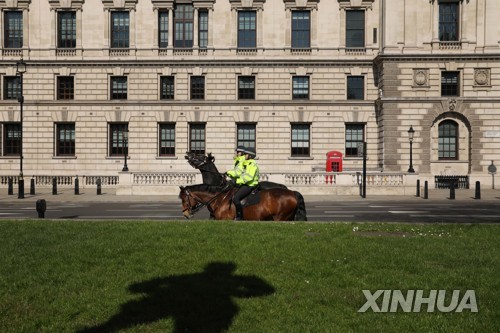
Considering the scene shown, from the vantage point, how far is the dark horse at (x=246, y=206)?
11.6 m

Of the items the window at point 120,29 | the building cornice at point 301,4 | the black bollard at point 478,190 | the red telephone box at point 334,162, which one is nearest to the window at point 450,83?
the red telephone box at point 334,162

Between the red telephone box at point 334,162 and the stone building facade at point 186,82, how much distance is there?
2.33 meters

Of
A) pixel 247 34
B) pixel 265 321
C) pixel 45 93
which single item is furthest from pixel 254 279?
pixel 45 93

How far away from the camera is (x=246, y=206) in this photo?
11617mm

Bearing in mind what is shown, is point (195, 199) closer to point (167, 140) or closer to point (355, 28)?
point (167, 140)

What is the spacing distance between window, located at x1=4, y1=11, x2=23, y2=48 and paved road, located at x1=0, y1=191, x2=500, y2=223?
1688cm

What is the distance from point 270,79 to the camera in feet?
117

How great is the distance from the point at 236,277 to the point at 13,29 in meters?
37.8

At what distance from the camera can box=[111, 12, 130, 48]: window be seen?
36.1m

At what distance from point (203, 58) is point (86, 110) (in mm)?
10652

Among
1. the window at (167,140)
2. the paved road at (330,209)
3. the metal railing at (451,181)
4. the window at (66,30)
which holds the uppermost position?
the window at (66,30)

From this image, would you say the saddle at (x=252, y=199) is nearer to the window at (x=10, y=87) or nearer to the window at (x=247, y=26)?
the window at (x=247, y=26)

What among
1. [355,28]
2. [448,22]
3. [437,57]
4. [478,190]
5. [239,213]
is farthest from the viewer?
[355,28]

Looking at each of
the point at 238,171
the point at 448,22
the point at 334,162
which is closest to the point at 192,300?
the point at 238,171
